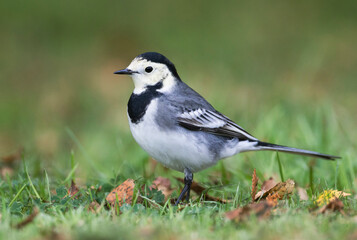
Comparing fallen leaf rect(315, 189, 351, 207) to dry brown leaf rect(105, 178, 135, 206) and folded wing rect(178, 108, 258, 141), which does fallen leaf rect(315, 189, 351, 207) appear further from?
dry brown leaf rect(105, 178, 135, 206)

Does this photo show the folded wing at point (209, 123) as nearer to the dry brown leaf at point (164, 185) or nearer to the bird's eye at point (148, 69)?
the bird's eye at point (148, 69)

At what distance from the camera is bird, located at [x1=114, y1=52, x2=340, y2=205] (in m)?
4.54

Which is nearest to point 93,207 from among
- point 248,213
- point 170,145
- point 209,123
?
point 170,145

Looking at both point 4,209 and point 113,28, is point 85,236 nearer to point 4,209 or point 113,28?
point 4,209

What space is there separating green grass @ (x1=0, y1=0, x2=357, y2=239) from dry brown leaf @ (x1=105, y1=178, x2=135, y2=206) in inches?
6.5

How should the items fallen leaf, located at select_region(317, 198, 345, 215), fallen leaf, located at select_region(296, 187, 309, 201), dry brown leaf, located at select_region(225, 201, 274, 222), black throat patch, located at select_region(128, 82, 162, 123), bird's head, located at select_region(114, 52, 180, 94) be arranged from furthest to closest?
bird's head, located at select_region(114, 52, 180, 94) → black throat patch, located at select_region(128, 82, 162, 123) → fallen leaf, located at select_region(296, 187, 309, 201) → fallen leaf, located at select_region(317, 198, 345, 215) → dry brown leaf, located at select_region(225, 201, 274, 222)

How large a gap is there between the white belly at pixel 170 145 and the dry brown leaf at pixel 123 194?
386mm

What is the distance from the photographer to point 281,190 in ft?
14.0

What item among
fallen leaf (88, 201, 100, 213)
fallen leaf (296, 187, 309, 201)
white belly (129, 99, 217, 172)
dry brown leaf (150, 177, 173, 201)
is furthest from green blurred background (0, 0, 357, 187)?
fallen leaf (88, 201, 100, 213)

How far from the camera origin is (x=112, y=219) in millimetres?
3607

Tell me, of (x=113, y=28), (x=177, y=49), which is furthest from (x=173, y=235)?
(x=113, y=28)

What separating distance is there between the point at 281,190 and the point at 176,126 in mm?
1040

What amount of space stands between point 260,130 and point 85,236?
4.12m

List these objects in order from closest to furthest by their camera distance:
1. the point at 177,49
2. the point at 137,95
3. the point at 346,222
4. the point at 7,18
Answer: the point at 346,222, the point at 137,95, the point at 177,49, the point at 7,18
